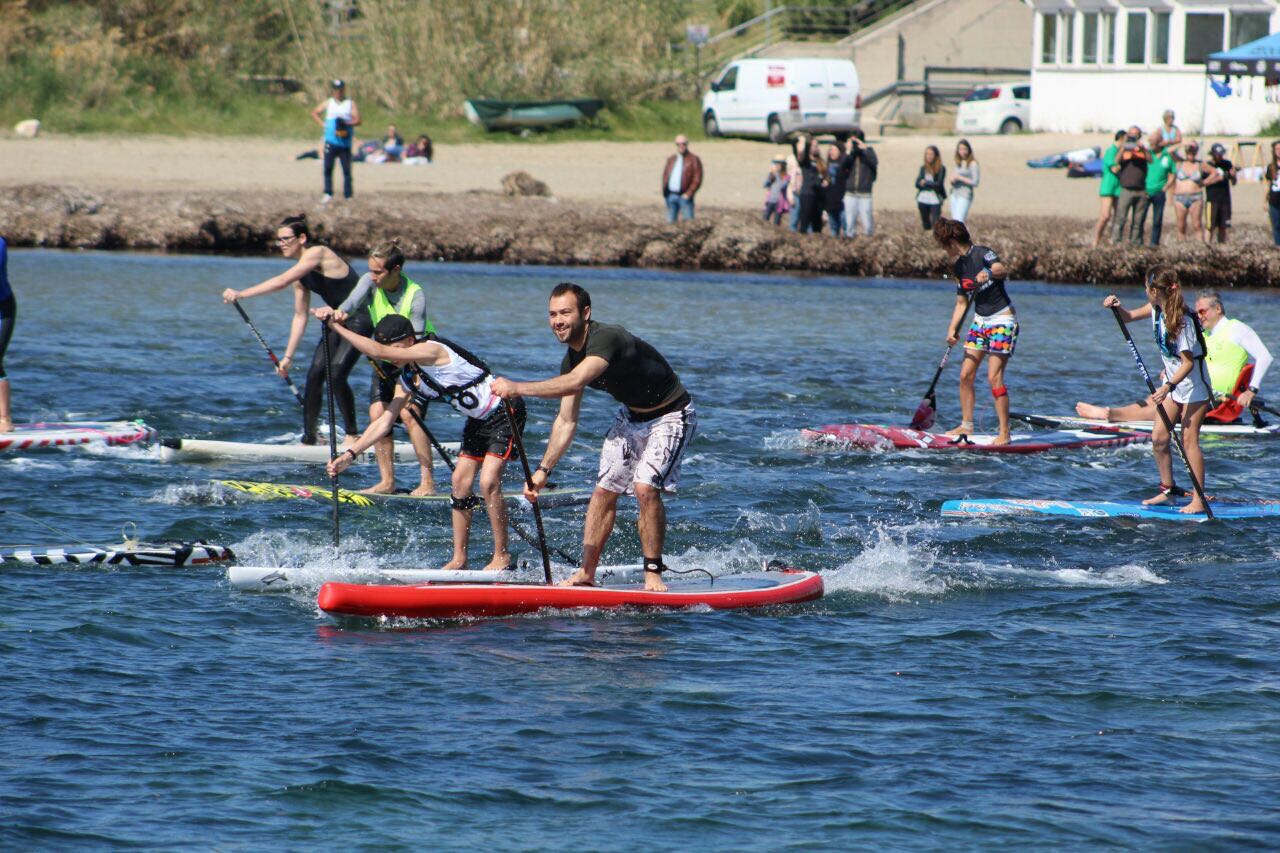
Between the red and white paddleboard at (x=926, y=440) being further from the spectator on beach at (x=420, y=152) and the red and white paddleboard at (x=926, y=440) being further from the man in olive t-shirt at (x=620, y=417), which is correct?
the spectator on beach at (x=420, y=152)

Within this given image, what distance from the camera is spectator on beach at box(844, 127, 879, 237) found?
997 inches

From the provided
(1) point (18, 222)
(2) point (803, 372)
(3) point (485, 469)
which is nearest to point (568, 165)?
(1) point (18, 222)

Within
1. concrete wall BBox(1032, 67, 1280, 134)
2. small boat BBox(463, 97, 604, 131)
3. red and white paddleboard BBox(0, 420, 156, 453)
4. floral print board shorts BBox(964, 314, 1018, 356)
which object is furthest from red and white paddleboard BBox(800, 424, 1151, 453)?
concrete wall BBox(1032, 67, 1280, 134)

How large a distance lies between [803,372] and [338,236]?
35.5ft

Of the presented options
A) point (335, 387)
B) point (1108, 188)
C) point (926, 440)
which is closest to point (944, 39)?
point (1108, 188)

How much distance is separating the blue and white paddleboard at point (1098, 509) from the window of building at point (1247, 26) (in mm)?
30990

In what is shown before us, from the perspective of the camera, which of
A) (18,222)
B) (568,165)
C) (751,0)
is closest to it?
(18,222)

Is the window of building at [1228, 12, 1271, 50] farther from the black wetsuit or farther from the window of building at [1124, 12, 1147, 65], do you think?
the black wetsuit

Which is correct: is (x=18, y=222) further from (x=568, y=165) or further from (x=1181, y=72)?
(x=1181, y=72)

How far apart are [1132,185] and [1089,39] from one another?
60.9 ft

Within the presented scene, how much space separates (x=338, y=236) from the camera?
2698 cm

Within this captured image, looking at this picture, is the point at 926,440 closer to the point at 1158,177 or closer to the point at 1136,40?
the point at 1158,177

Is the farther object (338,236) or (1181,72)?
(1181,72)

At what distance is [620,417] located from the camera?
29.7 ft
